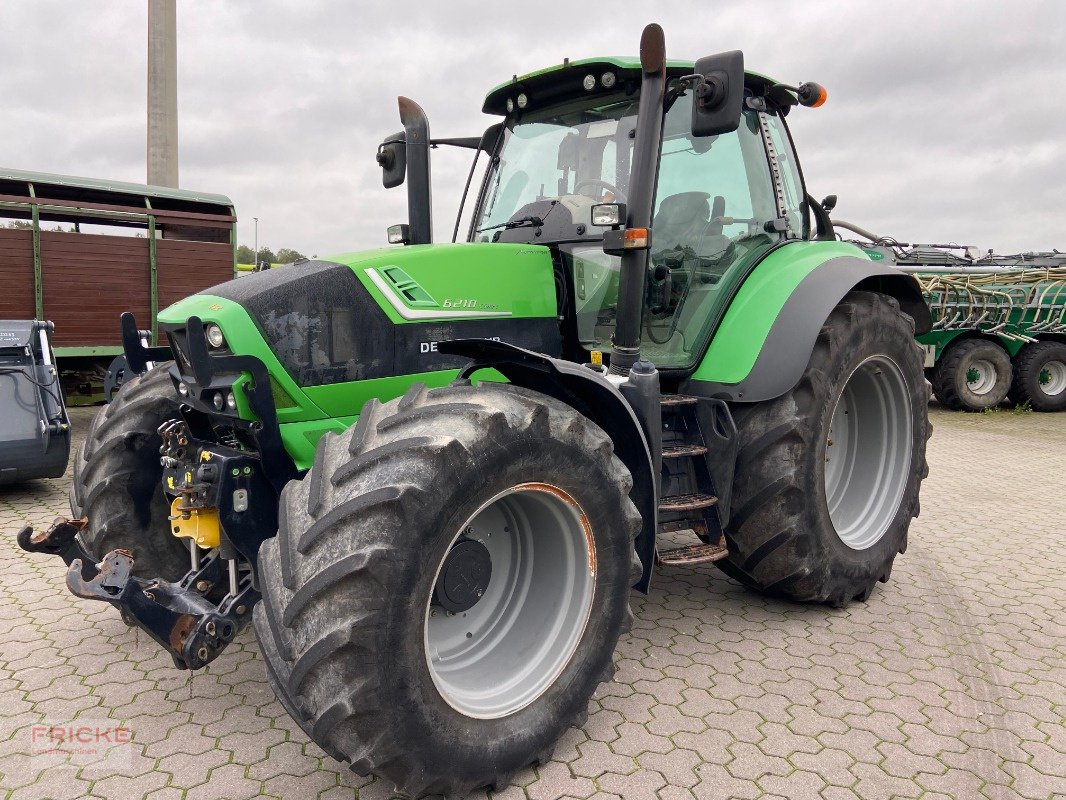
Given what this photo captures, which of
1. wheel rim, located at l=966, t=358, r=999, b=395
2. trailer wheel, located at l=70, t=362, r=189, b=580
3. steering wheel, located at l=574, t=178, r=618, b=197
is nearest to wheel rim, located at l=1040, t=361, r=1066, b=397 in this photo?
wheel rim, located at l=966, t=358, r=999, b=395

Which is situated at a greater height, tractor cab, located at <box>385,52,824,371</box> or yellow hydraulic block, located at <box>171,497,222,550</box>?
tractor cab, located at <box>385,52,824,371</box>

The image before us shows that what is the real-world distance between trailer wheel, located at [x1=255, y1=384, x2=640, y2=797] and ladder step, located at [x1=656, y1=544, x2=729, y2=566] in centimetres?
55

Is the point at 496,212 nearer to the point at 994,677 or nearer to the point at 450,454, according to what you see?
the point at 450,454

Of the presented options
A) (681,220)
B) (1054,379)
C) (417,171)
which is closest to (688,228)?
(681,220)

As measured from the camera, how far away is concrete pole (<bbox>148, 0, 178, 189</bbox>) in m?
16.2

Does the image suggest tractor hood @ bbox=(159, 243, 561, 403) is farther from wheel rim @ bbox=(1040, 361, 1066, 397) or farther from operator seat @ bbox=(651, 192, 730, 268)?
wheel rim @ bbox=(1040, 361, 1066, 397)

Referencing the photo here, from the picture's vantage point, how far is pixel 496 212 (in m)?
4.09

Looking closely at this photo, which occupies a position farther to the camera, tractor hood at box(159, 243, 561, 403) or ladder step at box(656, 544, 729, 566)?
ladder step at box(656, 544, 729, 566)

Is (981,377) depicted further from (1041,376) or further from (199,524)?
(199,524)

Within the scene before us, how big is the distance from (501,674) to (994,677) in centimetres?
211

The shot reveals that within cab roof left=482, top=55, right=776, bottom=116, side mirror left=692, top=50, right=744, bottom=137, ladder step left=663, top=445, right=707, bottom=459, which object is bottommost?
ladder step left=663, top=445, right=707, bottom=459

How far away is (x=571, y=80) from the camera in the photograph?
148 inches

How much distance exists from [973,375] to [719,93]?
11.4 meters

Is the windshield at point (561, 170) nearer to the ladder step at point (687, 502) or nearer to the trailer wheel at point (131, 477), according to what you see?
the ladder step at point (687, 502)
